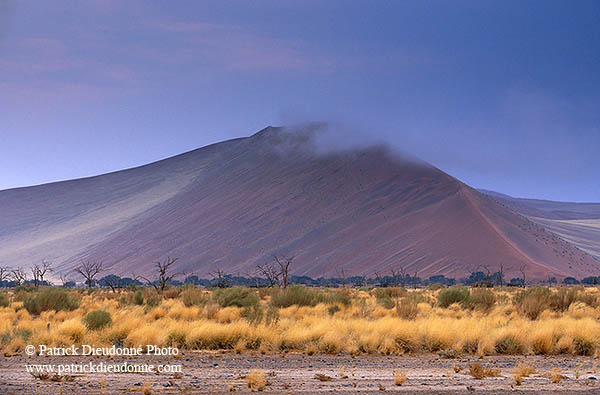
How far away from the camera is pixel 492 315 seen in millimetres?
22094

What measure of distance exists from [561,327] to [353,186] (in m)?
107

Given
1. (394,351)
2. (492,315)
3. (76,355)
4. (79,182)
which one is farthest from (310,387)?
(79,182)

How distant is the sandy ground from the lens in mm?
10078

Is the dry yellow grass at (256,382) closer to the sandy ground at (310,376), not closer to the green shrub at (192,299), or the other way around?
the sandy ground at (310,376)

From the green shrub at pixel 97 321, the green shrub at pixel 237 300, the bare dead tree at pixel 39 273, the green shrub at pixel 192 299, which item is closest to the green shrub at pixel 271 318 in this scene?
the green shrub at pixel 97 321

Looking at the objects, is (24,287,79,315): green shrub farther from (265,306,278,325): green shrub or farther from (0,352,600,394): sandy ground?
(0,352,600,394): sandy ground

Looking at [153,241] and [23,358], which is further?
[153,241]

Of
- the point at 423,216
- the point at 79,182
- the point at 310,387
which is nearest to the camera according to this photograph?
the point at 310,387

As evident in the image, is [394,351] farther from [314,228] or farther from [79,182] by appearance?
[79,182]

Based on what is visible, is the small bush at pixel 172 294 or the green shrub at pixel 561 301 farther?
the small bush at pixel 172 294

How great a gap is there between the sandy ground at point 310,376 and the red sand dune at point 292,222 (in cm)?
7600

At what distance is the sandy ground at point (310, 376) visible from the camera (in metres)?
10.1

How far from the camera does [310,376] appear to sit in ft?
37.5

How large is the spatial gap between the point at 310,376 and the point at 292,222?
10296 centimetres
